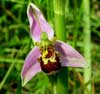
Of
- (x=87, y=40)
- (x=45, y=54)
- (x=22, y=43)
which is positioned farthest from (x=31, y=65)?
(x=22, y=43)

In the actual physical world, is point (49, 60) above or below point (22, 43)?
above

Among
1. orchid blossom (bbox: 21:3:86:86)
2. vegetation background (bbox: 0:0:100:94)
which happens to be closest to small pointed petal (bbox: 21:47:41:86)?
orchid blossom (bbox: 21:3:86:86)

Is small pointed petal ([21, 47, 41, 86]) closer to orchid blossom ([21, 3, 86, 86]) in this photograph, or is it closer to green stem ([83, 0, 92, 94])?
orchid blossom ([21, 3, 86, 86])

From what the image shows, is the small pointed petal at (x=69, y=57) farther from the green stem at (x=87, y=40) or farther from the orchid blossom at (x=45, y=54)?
the green stem at (x=87, y=40)

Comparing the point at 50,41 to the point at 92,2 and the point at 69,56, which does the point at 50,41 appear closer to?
the point at 69,56

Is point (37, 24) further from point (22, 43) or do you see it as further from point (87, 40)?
point (22, 43)

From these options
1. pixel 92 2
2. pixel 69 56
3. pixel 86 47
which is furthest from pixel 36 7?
pixel 92 2
